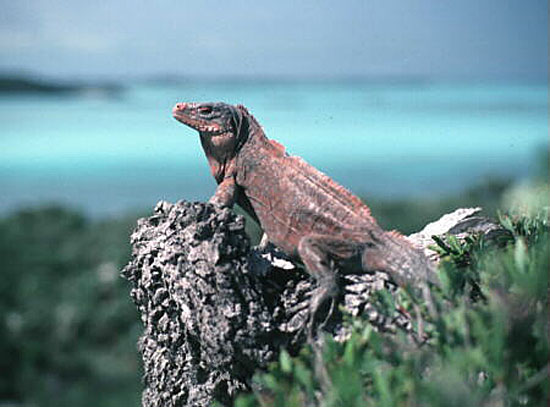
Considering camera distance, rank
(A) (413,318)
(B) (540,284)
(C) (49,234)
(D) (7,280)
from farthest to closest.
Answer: (C) (49,234), (D) (7,280), (A) (413,318), (B) (540,284)

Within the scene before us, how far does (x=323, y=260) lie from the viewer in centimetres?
261

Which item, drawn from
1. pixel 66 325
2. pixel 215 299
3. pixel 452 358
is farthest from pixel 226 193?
pixel 66 325

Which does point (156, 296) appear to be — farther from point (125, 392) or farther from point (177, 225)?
point (125, 392)

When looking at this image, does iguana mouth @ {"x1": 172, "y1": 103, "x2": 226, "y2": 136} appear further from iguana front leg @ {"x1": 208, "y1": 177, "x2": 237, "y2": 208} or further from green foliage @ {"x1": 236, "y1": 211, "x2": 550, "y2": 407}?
green foliage @ {"x1": 236, "y1": 211, "x2": 550, "y2": 407}

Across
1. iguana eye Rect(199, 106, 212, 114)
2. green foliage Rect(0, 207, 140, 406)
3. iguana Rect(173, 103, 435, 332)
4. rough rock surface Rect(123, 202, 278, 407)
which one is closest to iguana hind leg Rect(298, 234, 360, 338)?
iguana Rect(173, 103, 435, 332)

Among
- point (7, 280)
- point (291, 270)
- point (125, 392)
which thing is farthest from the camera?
point (7, 280)

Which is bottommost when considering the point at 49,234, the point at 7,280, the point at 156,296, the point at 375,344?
the point at 375,344

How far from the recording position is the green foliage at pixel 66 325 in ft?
25.9

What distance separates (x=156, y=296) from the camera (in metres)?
2.84

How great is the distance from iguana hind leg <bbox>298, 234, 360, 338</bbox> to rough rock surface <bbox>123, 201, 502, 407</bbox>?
3.2 inches

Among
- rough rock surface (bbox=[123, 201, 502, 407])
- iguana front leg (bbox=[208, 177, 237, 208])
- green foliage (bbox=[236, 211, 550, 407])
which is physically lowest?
green foliage (bbox=[236, 211, 550, 407])

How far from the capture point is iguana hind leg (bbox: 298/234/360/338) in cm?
256

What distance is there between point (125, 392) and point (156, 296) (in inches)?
212

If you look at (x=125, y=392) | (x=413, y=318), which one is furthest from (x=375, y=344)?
(x=125, y=392)
